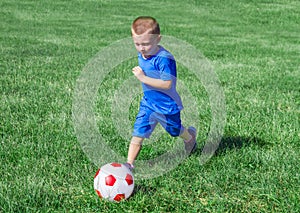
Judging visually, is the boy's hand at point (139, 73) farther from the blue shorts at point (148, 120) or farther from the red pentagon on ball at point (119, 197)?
the red pentagon on ball at point (119, 197)

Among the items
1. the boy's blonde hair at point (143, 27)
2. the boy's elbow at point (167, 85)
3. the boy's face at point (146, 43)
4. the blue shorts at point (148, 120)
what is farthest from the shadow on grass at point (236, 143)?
the boy's blonde hair at point (143, 27)

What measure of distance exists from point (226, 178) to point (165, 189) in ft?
1.95

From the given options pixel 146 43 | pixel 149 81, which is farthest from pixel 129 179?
pixel 146 43

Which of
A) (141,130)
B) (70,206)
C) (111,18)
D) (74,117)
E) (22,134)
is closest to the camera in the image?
(70,206)

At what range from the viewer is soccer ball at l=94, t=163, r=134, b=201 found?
153 inches

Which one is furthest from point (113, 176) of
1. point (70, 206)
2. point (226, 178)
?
point (226, 178)

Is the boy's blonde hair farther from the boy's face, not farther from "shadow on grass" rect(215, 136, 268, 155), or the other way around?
"shadow on grass" rect(215, 136, 268, 155)

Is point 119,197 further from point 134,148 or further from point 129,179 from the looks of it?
point 134,148

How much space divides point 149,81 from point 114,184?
3.18ft

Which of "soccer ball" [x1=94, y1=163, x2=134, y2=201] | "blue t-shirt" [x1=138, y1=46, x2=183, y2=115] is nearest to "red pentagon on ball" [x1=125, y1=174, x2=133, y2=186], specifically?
"soccer ball" [x1=94, y1=163, x2=134, y2=201]

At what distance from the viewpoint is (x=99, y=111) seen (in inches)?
262

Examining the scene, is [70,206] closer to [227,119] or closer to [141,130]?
[141,130]

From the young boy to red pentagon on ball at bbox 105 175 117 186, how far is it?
0.52 m

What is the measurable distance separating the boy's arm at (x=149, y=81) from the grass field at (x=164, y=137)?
2.67 feet
